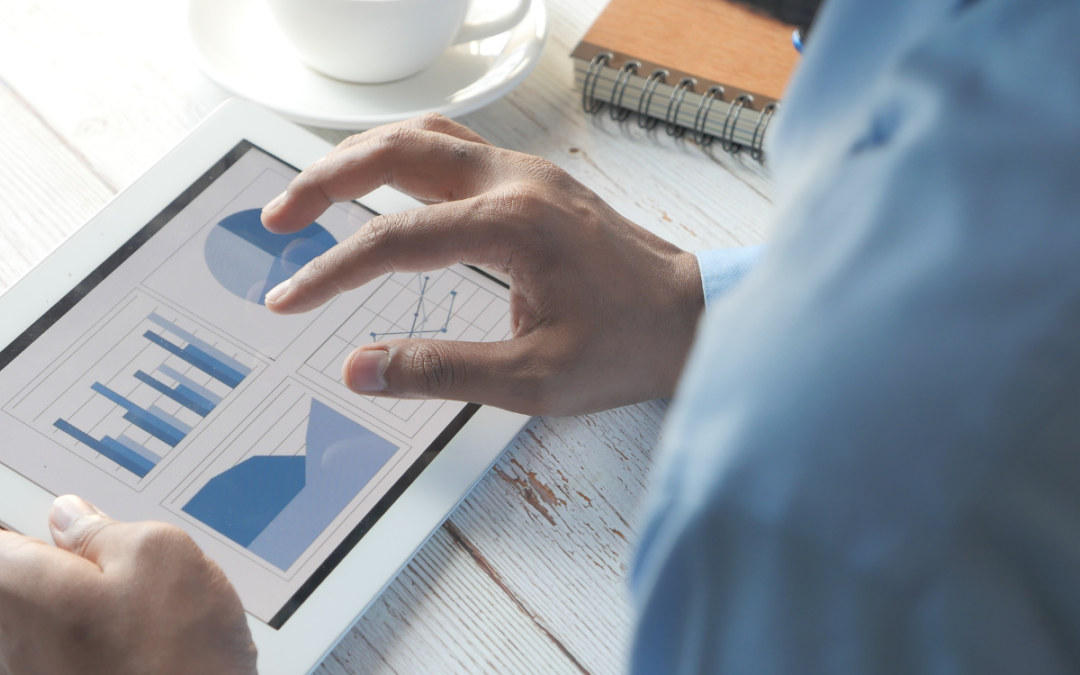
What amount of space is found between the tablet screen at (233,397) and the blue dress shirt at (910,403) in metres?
0.33

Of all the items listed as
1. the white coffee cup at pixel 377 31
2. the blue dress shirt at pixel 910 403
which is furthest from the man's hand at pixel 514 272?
the blue dress shirt at pixel 910 403

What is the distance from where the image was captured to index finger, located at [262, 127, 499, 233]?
55cm

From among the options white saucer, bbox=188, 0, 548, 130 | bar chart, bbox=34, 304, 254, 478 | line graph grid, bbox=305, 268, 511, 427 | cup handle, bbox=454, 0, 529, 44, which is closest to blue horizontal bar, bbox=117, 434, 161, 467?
bar chart, bbox=34, 304, 254, 478

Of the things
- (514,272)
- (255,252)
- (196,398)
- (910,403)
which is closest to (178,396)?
(196,398)

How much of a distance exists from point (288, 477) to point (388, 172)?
0.74ft

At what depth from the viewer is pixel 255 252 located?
0.57 meters

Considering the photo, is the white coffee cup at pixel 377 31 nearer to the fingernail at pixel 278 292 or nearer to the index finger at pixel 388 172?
the index finger at pixel 388 172

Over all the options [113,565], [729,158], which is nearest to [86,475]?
[113,565]

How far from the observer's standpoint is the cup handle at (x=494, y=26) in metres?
0.69

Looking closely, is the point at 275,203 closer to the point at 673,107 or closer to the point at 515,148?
the point at 515,148

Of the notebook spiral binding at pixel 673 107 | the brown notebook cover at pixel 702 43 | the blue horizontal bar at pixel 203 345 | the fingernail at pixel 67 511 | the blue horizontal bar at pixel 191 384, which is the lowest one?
the fingernail at pixel 67 511

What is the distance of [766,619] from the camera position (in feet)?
0.57

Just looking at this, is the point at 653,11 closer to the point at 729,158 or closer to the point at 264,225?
the point at 729,158

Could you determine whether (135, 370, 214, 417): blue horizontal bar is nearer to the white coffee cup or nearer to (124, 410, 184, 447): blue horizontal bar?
(124, 410, 184, 447): blue horizontal bar
